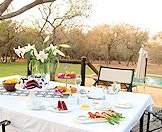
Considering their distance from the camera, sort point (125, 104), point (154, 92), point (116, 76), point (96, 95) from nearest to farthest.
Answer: point (125, 104)
point (96, 95)
point (116, 76)
point (154, 92)

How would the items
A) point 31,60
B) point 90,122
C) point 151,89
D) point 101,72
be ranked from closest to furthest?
point 90,122
point 31,60
point 101,72
point 151,89

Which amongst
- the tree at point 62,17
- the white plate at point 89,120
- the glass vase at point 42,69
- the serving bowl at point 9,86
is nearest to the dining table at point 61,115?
the white plate at point 89,120

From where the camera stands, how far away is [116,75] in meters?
3.70

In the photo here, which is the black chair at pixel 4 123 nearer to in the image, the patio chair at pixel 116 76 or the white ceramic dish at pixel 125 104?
the white ceramic dish at pixel 125 104

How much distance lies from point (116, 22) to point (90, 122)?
283 inches

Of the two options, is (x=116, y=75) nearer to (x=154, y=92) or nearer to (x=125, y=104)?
(x=125, y=104)

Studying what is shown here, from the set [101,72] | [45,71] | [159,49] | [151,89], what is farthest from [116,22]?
[45,71]

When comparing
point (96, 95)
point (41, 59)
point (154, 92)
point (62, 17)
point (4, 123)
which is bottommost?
point (154, 92)

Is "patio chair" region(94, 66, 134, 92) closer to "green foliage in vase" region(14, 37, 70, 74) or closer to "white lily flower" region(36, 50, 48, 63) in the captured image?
"green foliage in vase" region(14, 37, 70, 74)

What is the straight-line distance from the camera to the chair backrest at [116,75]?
3.58 m

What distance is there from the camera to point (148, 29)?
8141 millimetres

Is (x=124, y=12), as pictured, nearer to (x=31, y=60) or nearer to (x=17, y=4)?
(x=17, y=4)

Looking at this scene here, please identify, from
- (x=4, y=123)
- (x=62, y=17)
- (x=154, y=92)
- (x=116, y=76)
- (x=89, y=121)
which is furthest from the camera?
(x=62, y=17)

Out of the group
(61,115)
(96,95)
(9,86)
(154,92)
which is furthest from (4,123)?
(154,92)
